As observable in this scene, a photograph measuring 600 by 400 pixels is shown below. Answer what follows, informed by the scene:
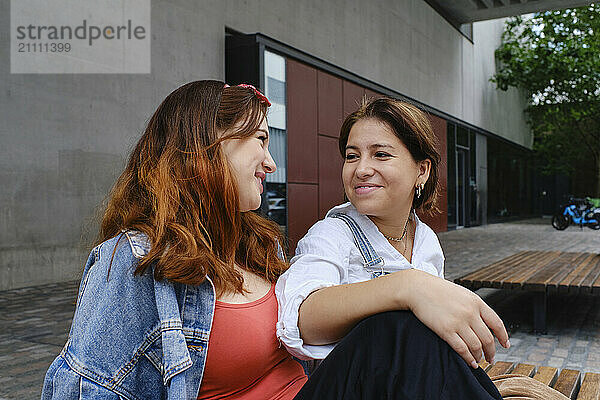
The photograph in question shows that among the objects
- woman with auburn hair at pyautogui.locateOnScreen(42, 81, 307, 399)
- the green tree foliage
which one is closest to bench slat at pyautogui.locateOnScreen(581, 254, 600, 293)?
woman with auburn hair at pyautogui.locateOnScreen(42, 81, 307, 399)

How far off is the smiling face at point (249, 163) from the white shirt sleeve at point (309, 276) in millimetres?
204

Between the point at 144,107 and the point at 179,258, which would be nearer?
the point at 179,258

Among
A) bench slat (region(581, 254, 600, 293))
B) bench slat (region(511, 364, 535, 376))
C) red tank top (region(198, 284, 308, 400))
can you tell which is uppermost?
red tank top (region(198, 284, 308, 400))

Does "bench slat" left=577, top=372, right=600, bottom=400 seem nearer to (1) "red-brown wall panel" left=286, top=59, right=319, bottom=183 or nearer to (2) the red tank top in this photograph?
(2) the red tank top

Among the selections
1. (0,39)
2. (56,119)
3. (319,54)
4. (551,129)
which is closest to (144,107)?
(56,119)

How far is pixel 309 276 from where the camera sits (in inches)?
56.9

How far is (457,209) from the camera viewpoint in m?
19.5

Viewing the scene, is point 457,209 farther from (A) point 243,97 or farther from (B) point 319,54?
(A) point 243,97

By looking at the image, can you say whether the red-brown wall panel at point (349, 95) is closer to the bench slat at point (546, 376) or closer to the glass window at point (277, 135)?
the glass window at point (277, 135)

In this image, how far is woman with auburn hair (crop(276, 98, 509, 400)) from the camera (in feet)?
3.67

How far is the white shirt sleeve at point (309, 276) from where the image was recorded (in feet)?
4.42

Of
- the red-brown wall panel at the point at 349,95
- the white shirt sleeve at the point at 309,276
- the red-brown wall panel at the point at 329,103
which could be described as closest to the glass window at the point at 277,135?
the red-brown wall panel at the point at 329,103

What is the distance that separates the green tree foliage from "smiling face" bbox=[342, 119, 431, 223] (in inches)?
844

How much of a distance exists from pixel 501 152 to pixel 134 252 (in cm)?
2565
